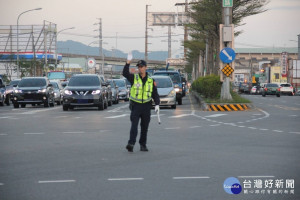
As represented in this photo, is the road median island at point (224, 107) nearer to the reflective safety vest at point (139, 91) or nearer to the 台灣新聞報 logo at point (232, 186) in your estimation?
the reflective safety vest at point (139, 91)

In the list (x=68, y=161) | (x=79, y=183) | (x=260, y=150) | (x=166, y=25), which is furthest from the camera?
(x=166, y=25)

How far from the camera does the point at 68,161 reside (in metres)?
11.3

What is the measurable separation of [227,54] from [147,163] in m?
20.7

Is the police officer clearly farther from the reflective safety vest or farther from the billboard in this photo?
the billboard

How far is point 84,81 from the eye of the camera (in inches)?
1286

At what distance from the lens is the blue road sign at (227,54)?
31.0 m

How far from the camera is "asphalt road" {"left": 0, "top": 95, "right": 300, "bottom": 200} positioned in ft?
26.6

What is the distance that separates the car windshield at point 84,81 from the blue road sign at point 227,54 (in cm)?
638

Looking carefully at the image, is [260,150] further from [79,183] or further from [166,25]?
[166,25]

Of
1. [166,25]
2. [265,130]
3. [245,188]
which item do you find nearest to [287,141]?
[265,130]

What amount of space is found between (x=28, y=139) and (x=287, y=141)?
624 cm

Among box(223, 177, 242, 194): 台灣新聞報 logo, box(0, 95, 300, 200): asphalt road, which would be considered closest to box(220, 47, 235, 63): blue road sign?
box(0, 95, 300, 200): asphalt road

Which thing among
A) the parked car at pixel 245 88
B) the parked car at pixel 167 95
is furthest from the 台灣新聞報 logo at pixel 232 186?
the parked car at pixel 245 88

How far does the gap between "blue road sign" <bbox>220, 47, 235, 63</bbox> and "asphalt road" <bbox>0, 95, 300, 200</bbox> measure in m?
12.1
